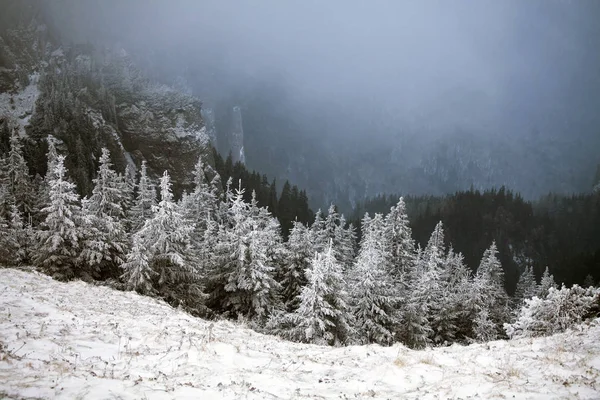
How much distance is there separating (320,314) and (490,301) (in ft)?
93.0

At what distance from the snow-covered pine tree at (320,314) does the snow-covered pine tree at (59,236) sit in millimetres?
14747

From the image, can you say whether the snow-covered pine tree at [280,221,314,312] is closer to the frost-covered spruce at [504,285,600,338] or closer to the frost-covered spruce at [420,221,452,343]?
the frost-covered spruce at [420,221,452,343]

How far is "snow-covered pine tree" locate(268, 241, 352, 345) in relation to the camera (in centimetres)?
2097

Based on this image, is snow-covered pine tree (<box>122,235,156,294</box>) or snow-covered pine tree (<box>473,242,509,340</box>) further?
snow-covered pine tree (<box>473,242,509,340</box>)

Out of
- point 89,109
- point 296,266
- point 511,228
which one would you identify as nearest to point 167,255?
point 296,266

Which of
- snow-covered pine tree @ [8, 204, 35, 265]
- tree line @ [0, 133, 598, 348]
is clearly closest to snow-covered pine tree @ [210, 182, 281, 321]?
tree line @ [0, 133, 598, 348]

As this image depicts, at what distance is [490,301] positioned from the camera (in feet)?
133

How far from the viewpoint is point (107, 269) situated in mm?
27562

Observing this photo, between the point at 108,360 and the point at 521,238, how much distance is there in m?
181

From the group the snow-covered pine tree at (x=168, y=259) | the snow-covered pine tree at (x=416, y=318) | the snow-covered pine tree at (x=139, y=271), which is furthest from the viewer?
the snow-covered pine tree at (x=416, y=318)

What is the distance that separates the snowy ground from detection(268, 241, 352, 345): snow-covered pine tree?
359 inches

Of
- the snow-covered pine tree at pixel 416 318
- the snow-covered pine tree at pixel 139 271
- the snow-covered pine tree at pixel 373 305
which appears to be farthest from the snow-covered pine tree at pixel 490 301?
the snow-covered pine tree at pixel 139 271

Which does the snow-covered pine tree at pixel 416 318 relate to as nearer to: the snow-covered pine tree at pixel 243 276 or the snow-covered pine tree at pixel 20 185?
the snow-covered pine tree at pixel 243 276

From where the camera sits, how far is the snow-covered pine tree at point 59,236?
23.9 metres
